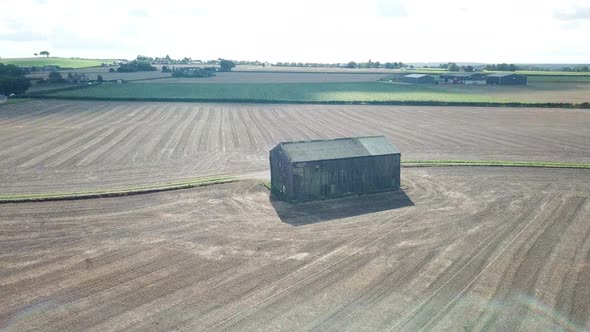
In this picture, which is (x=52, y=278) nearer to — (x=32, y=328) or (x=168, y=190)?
(x=32, y=328)

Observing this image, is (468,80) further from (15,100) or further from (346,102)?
(15,100)

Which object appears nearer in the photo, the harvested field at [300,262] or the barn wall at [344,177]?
the harvested field at [300,262]

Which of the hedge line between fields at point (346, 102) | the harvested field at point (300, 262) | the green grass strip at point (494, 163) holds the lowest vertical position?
the harvested field at point (300, 262)

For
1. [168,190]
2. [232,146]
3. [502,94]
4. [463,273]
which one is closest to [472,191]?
[463,273]

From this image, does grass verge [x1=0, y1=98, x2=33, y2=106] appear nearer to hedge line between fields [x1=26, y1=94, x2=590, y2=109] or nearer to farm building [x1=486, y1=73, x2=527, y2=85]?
hedge line between fields [x1=26, y1=94, x2=590, y2=109]

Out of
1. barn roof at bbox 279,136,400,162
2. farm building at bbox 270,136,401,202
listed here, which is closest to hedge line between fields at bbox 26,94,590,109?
barn roof at bbox 279,136,400,162

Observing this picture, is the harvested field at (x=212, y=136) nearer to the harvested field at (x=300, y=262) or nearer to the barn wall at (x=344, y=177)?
the barn wall at (x=344, y=177)

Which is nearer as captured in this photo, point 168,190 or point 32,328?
point 32,328

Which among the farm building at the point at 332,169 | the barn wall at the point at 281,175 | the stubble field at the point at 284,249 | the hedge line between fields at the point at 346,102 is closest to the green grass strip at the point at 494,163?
the stubble field at the point at 284,249
